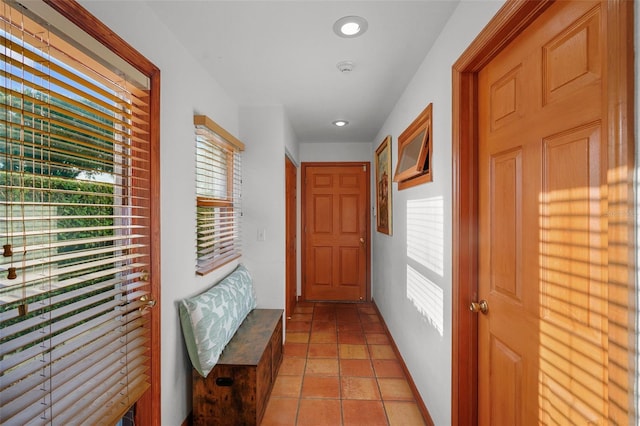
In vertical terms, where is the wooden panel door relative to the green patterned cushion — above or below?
above

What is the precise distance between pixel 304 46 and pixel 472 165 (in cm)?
118

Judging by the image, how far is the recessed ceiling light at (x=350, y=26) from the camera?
5.38ft

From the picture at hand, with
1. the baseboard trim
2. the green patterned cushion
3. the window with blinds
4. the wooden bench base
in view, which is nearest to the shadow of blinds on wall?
the green patterned cushion

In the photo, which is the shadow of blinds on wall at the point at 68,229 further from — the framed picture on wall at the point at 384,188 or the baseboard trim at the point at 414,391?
the framed picture on wall at the point at 384,188

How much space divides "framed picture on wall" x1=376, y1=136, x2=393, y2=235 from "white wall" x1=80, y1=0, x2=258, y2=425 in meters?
1.94

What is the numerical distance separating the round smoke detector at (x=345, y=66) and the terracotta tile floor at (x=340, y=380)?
2298 mm

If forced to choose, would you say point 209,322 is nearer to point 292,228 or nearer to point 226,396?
point 226,396

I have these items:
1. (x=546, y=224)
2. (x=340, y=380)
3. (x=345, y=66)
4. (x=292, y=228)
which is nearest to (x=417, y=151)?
(x=345, y=66)

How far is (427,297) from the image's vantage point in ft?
6.82

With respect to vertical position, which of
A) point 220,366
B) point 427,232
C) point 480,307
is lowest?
point 220,366

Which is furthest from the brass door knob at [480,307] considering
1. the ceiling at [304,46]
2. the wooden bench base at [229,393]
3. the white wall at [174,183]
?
the white wall at [174,183]

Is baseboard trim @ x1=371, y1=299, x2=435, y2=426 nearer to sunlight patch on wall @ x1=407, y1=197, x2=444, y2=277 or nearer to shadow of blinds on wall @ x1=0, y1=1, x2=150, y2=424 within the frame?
sunlight patch on wall @ x1=407, y1=197, x2=444, y2=277

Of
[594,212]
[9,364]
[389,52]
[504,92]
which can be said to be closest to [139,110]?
[9,364]

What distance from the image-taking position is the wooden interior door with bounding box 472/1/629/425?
2.85 feet
